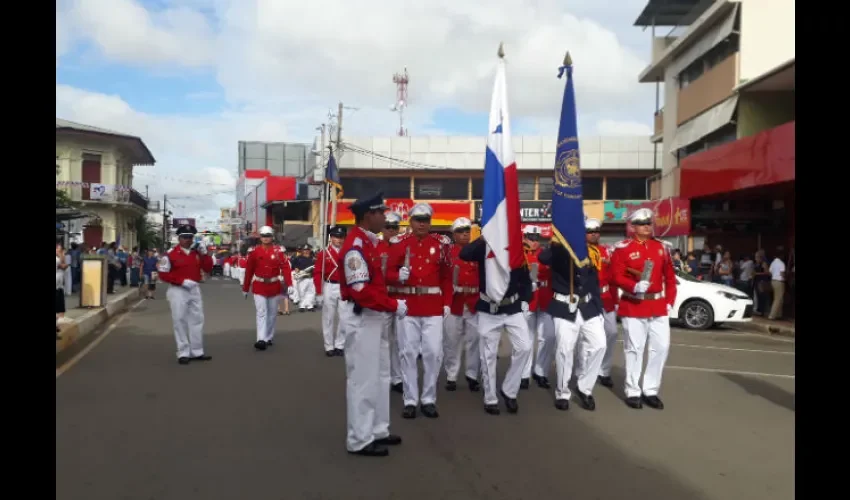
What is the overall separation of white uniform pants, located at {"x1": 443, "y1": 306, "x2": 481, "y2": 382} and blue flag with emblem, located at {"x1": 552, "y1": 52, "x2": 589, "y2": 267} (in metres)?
1.61

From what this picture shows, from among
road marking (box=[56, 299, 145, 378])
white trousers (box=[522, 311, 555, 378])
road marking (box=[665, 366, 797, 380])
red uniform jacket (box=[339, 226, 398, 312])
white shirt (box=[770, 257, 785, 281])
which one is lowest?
road marking (box=[56, 299, 145, 378])

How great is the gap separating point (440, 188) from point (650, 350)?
36.2 m

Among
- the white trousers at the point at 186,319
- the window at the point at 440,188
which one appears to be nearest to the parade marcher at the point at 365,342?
the white trousers at the point at 186,319

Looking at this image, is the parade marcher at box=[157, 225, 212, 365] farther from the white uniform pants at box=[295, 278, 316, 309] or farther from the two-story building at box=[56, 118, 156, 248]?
the two-story building at box=[56, 118, 156, 248]

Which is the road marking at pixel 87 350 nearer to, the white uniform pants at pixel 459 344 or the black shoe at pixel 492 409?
the white uniform pants at pixel 459 344

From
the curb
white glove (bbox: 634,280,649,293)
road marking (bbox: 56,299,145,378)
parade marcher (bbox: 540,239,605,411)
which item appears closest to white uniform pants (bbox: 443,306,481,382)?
parade marcher (bbox: 540,239,605,411)

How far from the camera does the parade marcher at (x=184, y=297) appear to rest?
391 inches

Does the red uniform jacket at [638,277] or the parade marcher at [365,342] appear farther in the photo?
the red uniform jacket at [638,277]

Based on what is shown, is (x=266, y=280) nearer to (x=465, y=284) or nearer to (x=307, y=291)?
(x=465, y=284)

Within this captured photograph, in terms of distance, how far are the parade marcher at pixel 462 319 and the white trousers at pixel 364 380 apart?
2.43 metres

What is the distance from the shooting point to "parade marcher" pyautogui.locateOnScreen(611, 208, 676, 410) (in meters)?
7.30
